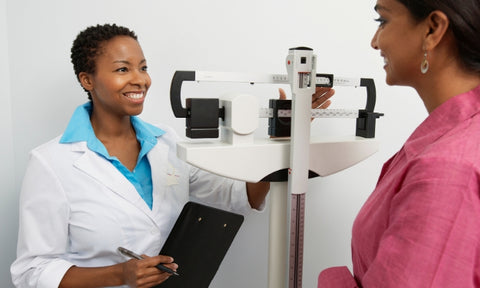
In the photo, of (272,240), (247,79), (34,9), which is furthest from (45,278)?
(34,9)

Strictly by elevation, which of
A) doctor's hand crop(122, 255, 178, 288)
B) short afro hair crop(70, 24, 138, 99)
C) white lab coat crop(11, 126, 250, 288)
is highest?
short afro hair crop(70, 24, 138, 99)

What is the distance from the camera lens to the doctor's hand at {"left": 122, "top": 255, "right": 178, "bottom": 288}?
1.02 meters

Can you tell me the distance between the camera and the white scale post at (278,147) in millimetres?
958

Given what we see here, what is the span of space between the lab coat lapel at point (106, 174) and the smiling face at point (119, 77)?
0.15 metres

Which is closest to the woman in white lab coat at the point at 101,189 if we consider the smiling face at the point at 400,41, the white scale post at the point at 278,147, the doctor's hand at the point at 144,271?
the doctor's hand at the point at 144,271

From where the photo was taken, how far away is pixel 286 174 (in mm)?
1050

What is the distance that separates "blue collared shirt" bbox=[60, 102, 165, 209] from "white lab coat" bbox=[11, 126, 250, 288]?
0.9 inches

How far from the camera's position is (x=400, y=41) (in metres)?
0.68

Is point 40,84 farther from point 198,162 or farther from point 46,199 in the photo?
point 198,162

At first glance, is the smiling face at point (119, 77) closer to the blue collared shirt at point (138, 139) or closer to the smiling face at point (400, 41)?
the blue collared shirt at point (138, 139)

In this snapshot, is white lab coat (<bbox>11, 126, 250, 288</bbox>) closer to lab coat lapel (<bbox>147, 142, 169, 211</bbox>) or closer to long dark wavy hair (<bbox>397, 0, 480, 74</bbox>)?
lab coat lapel (<bbox>147, 142, 169, 211</bbox>)

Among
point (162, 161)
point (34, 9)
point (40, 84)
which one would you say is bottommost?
point (162, 161)

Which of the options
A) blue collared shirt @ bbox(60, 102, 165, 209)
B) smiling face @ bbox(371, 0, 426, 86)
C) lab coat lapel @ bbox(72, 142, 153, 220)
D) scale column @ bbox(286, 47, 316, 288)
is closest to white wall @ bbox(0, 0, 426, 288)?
blue collared shirt @ bbox(60, 102, 165, 209)

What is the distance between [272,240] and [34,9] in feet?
3.74
